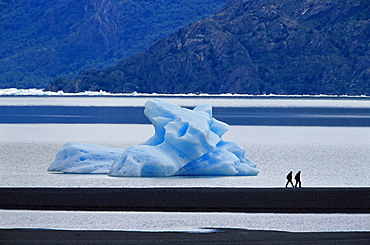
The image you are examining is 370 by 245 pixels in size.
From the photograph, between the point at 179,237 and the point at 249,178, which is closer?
the point at 179,237

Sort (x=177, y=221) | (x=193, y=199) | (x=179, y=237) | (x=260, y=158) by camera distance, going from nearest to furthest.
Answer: (x=179, y=237) < (x=177, y=221) < (x=193, y=199) < (x=260, y=158)

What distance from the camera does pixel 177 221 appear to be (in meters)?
20.6

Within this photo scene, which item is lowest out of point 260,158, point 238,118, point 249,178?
point 249,178

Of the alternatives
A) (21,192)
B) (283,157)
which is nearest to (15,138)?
(283,157)

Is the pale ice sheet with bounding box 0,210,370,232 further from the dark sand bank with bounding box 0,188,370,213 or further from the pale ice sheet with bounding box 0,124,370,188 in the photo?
the pale ice sheet with bounding box 0,124,370,188

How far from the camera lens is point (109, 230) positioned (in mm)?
18953

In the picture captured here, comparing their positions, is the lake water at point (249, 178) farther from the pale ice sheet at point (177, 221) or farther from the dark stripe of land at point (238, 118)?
the dark stripe of land at point (238, 118)

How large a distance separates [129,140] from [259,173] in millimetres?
29211

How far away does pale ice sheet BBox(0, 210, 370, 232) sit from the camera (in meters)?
19.5

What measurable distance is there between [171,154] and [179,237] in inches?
595

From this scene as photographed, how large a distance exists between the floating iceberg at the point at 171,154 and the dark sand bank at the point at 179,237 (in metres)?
13.6

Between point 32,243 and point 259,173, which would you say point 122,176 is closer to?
point 259,173

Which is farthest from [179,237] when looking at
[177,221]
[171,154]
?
[171,154]

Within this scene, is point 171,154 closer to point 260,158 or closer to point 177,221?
point 177,221
